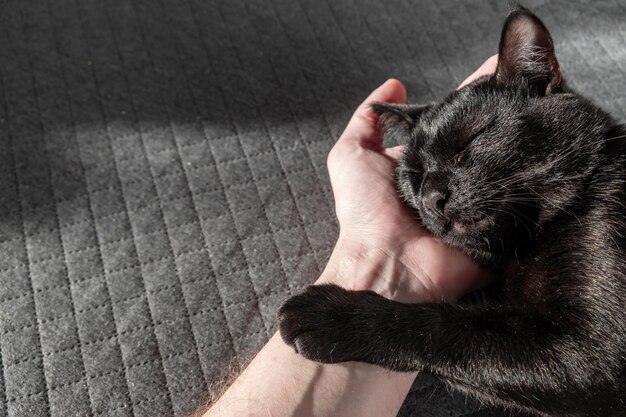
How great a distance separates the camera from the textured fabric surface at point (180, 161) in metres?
1.28

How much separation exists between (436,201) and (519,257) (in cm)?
21

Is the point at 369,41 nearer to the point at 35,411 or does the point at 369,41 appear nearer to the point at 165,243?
the point at 165,243

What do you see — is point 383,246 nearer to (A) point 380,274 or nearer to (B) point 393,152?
(A) point 380,274

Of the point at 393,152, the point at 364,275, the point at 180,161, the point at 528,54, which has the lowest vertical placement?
the point at 180,161

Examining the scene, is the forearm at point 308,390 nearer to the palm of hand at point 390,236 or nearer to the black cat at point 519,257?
the black cat at point 519,257

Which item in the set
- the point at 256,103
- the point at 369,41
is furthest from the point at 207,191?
the point at 369,41

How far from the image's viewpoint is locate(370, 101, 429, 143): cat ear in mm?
1371

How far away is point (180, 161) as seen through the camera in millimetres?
1604

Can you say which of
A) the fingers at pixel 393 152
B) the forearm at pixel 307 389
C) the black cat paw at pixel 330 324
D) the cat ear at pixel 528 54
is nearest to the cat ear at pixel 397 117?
the fingers at pixel 393 152

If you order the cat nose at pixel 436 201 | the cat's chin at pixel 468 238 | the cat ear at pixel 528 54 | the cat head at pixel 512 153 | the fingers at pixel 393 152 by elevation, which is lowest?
the fingers at pixel 393 152

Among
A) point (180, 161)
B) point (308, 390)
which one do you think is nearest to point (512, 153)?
point (308, 390)

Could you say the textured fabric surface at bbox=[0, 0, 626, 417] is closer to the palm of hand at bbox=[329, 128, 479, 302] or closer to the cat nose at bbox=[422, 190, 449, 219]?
A: the palm of hand at bbox=[329, 128, 479, 302]

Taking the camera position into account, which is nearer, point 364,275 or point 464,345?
point 464,345

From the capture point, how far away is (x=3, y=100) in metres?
1.65
